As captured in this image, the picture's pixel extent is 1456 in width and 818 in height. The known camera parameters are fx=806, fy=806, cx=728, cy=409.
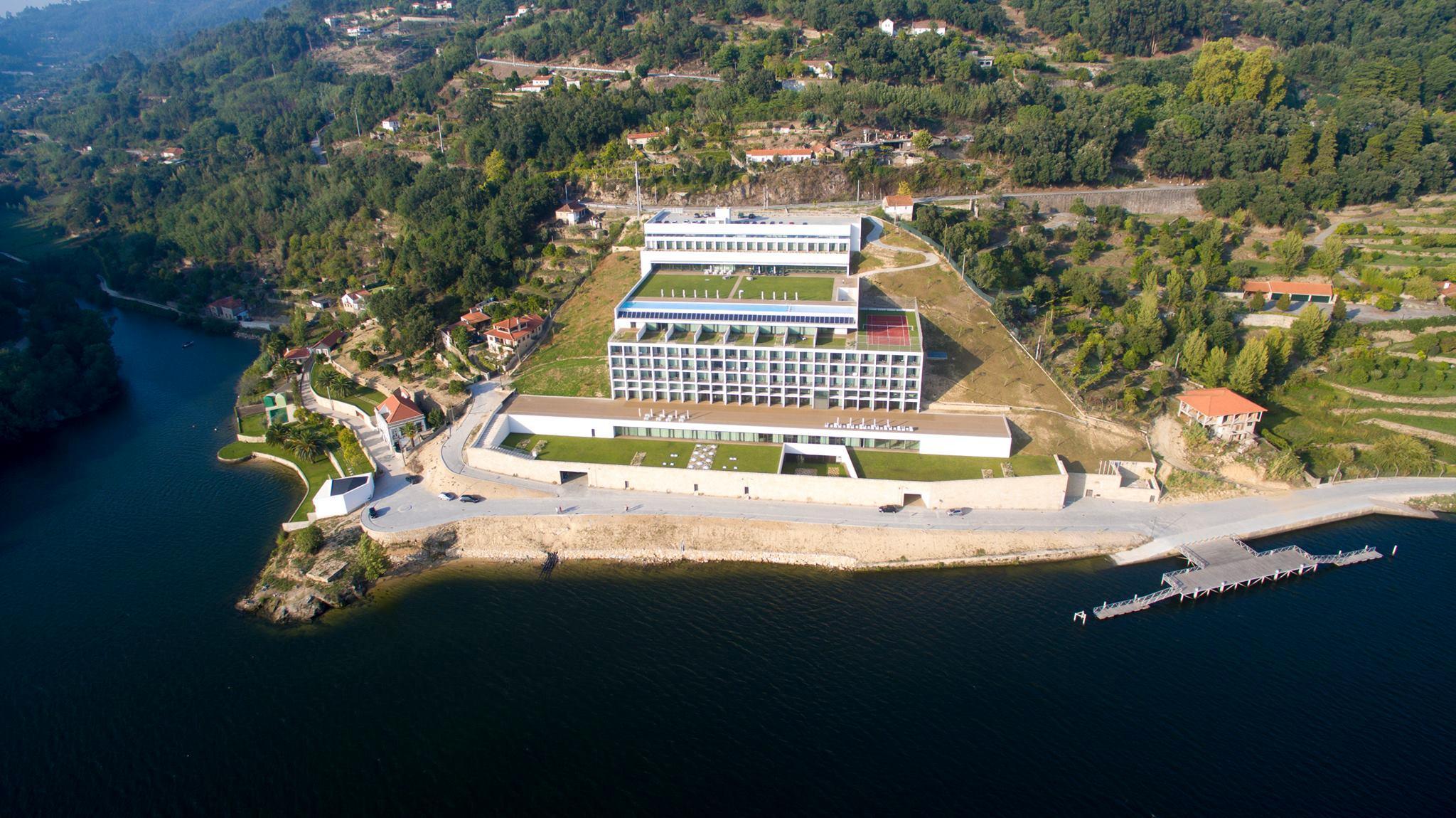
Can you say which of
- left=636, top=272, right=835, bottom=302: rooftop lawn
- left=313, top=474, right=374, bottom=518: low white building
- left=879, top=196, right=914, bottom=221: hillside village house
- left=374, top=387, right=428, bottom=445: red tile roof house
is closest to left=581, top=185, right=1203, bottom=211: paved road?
left=879, top=196, right=914, bottom=221: hillside village house

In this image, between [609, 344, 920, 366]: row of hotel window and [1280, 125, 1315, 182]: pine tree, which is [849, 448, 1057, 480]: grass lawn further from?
[1280, 125, 1315, 182]: pine tree

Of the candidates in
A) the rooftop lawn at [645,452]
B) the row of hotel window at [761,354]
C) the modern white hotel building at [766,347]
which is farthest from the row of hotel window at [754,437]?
the row of hotel window at [761,354]

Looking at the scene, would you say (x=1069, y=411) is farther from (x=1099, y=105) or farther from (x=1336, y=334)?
(x=1099, y=105)

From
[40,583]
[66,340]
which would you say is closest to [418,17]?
[66,340]

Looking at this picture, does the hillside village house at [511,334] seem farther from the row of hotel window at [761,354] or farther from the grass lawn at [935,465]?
the grass lawn at [935,465]

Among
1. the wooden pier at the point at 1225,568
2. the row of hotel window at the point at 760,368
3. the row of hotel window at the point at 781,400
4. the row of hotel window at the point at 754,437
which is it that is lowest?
the wooden pier at the point at 1225,568
